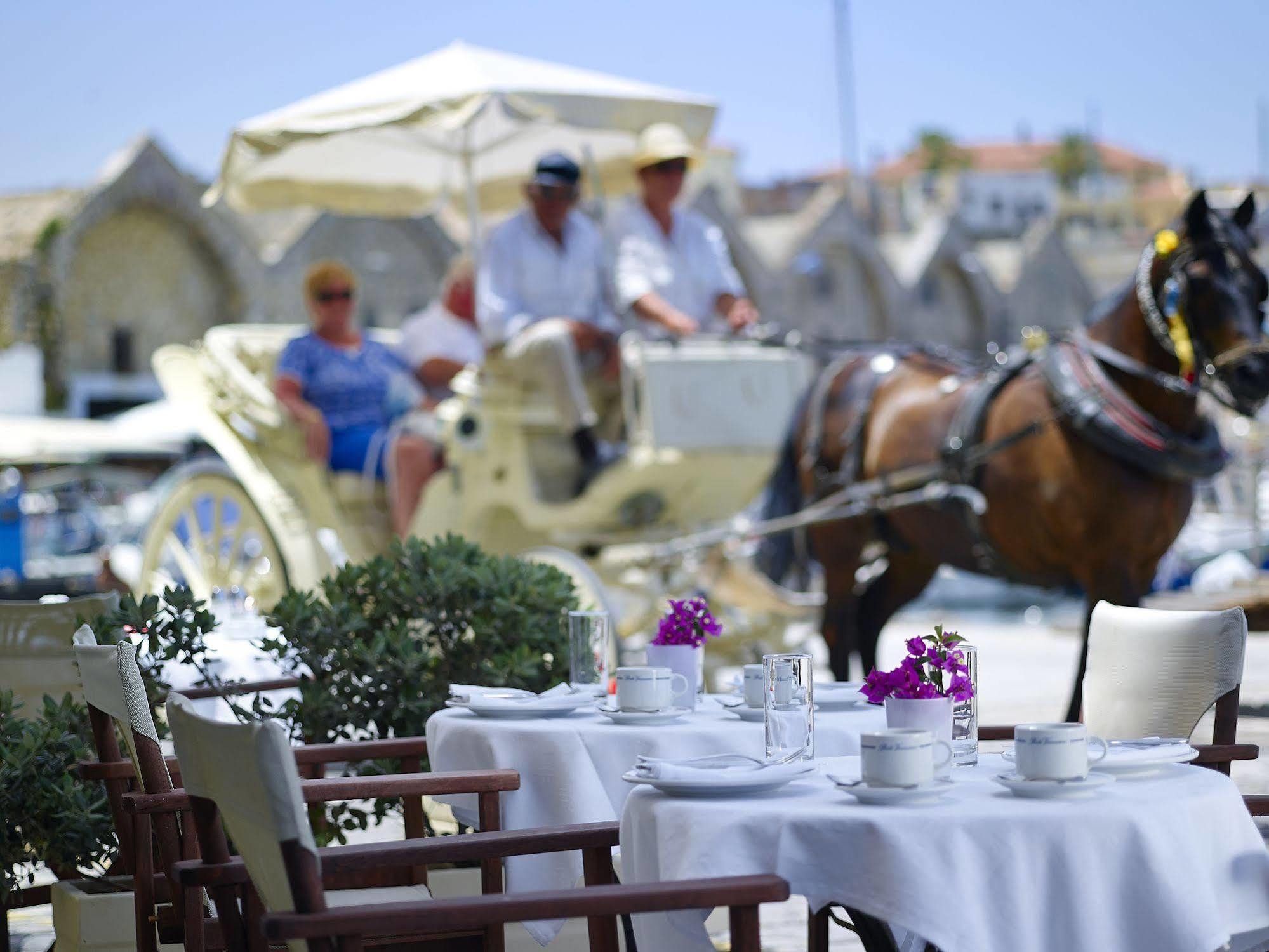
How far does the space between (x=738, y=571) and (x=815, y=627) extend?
114 cm

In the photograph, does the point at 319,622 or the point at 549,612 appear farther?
the point at 549,612

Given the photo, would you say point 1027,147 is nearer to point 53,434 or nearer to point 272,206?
point 53,434

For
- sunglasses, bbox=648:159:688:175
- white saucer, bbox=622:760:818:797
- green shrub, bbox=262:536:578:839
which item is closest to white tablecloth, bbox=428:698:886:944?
white saucer, bbox=622:760:818:797

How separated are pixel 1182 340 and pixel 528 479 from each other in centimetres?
284

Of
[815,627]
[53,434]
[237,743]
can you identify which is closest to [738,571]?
[815,627]

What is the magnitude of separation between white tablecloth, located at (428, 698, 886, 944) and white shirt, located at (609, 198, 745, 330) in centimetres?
422

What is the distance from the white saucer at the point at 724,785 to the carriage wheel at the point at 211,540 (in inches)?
239

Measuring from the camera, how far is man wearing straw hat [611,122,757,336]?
25.6 feet

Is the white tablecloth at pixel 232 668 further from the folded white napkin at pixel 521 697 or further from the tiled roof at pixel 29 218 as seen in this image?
the tiled roof at pixel 29 218

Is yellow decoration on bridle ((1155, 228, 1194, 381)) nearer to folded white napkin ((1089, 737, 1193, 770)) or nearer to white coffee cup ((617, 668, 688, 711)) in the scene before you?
white coffee cup ((617, 668, 688, 711))

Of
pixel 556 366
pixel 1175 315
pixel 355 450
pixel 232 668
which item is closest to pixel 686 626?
pixel 232 668

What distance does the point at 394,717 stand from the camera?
4809mm

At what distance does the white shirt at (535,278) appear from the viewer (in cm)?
785

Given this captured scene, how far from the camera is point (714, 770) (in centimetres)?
287
